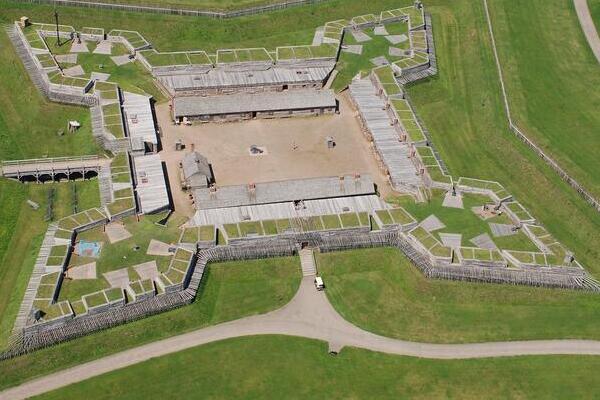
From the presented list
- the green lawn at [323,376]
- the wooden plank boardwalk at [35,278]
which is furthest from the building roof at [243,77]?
the green lawn at [323,376]

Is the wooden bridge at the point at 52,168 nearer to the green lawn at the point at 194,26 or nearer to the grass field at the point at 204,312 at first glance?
the grass field at the point at 204,312

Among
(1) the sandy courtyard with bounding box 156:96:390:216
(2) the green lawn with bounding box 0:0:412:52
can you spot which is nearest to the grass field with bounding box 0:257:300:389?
(1) the sandy courtyard with bounding box 156:96:390:216

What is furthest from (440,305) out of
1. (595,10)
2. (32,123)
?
(595,10)

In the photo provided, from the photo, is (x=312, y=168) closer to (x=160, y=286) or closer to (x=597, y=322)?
(x=160, y=286)

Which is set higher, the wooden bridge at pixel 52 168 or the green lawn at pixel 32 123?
the green lawn at pixel 32 123

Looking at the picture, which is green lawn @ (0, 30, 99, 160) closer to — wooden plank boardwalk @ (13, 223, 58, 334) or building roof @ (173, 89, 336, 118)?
building roof @ (173, 89, 336, 118)
